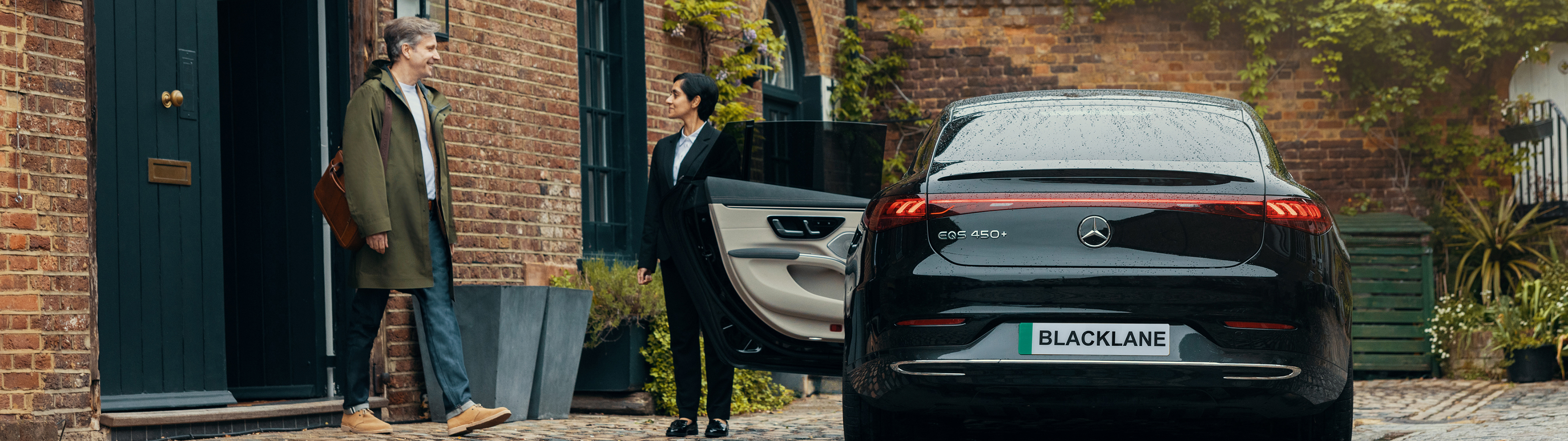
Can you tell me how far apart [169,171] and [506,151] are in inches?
85.0

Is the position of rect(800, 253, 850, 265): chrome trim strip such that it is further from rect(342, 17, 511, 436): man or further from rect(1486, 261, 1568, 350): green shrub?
rect(1486, 261, 1568, 350): green shrub

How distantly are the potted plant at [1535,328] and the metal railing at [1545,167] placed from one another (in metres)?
1.66

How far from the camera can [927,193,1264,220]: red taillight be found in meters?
3.96

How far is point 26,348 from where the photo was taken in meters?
5.09

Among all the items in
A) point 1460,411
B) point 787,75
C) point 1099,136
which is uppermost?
point 787,75

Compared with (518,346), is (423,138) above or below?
above

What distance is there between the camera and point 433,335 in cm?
561

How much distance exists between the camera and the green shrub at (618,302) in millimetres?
7504

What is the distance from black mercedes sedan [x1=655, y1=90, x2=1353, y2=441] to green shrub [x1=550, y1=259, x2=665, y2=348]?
3.22 meters

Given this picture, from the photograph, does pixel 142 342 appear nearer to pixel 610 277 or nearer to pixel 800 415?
pixel 610 277

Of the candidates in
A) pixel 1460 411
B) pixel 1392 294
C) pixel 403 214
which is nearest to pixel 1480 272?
pixel 1392 294

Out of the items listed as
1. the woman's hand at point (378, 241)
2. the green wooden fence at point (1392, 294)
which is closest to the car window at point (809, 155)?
the woman's hand at point (378, 241)

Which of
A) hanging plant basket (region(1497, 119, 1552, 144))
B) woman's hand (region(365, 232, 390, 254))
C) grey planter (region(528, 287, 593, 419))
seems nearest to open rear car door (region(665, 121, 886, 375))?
woman's hand (region(365, 232, 390, 254))

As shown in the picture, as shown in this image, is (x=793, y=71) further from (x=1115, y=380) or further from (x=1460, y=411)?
(x=1115, y=380)
